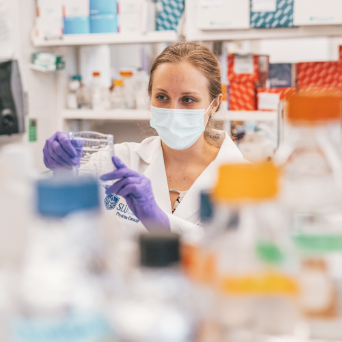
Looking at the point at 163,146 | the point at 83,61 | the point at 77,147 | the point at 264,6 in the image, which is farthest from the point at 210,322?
the point at 83,61

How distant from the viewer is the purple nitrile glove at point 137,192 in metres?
1.07

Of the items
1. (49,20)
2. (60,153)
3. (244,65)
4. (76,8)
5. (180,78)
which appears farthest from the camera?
(49,20)

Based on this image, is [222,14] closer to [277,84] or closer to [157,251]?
[277,84]

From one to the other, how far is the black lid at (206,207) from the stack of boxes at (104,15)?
2404 mm

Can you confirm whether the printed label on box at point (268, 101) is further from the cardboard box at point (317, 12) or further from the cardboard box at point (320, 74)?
the cardboard box at point (317, 12)

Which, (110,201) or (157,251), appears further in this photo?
(110,201)

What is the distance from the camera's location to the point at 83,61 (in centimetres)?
320

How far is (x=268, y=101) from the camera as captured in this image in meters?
2.46

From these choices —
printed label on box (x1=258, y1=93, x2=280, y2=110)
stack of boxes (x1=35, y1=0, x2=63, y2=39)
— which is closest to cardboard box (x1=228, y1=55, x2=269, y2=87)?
printed label on box (x1=258, y1=93, x2=280, y2=110)

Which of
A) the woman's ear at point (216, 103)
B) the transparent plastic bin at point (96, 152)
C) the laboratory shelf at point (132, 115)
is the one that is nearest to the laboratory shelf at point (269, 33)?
the laboratory shelf at point (132, 115)

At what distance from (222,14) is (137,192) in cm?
156

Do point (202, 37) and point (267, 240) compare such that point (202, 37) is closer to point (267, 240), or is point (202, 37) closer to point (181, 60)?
point (181, 60)

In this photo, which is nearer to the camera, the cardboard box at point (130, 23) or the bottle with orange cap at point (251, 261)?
the bottle with orange cap at point (251, 261)

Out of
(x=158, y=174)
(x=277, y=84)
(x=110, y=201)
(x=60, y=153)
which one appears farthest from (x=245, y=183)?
(x=277, y=84)
